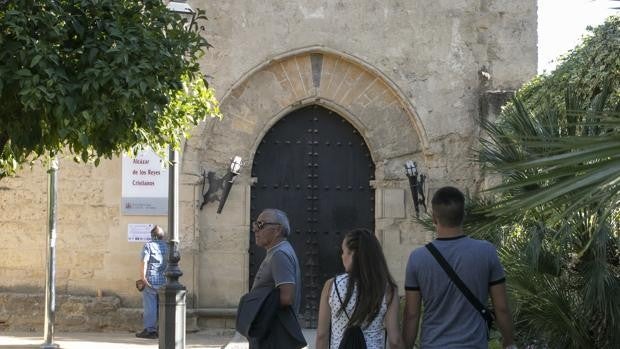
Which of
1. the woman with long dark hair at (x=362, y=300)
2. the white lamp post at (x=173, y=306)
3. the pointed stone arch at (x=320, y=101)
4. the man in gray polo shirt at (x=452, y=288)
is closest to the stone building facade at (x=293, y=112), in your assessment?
the pointed stone arch at (x=320, y=101)

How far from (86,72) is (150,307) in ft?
23.4

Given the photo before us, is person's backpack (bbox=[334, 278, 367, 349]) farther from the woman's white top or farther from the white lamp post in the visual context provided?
the white lamp post

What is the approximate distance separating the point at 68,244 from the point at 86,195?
748 millimetres

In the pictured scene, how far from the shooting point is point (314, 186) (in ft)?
53.5

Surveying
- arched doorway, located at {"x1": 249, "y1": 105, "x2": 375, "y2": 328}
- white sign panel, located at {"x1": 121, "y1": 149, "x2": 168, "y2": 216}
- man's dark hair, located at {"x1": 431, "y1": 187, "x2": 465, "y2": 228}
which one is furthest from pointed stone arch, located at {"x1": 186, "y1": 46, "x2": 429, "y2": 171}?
man's dark hair, located at {"x1": 431, "y1": 187, "x2": 465, "y2": 228}

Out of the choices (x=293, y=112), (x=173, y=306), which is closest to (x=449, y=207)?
(x=173, y=306)

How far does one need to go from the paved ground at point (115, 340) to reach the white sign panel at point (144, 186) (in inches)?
70.5

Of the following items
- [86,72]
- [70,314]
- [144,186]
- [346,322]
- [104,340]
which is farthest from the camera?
[144,186]

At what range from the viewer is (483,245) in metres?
5.07

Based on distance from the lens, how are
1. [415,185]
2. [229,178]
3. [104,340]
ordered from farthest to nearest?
[415,185]
[229,178]
[104,340]

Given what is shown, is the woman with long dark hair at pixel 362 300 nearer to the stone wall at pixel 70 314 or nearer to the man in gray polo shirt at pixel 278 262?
the man in gray polo shirt at pixel 278 262

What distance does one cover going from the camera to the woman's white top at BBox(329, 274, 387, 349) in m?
5.27

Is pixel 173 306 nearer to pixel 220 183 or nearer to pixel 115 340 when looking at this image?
pixel 115 340

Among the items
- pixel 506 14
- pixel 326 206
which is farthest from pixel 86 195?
pixel 506 14
